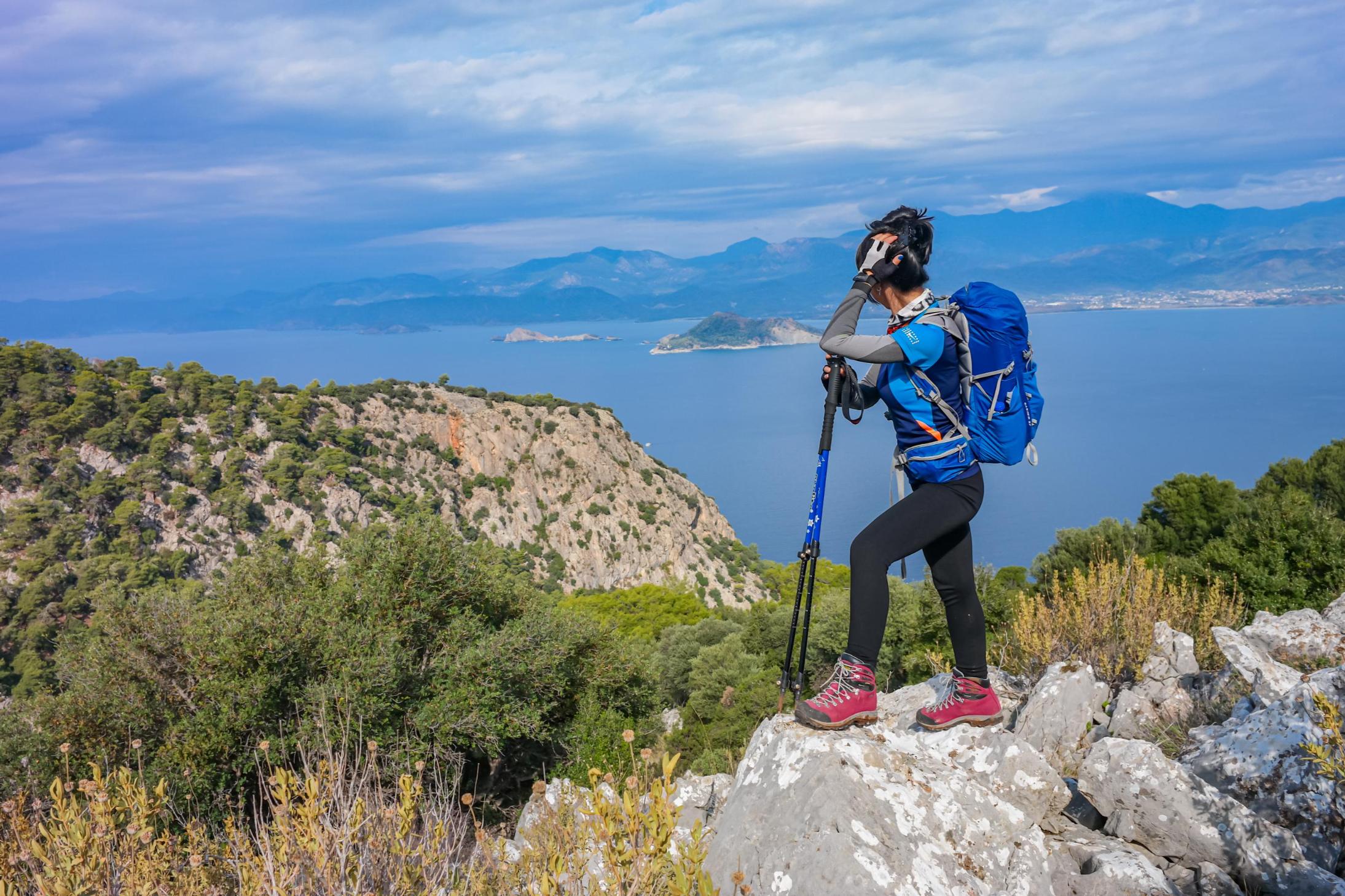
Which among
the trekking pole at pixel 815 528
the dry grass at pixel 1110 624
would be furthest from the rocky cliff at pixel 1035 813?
the dry grass at pixel 1110 624

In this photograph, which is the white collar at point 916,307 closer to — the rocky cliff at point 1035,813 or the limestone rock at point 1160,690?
the rocky cliff at point 1035,813

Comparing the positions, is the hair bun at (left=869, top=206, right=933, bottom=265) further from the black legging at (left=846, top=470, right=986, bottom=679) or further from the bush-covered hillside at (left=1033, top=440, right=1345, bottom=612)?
the bush-covered hillside at (left=1033, top=440, right=1345, bottom=612)

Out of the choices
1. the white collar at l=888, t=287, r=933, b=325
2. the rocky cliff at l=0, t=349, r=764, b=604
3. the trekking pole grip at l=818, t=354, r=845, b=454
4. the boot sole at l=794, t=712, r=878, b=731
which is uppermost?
the white collar at l=888, t=287, r=933, b=325

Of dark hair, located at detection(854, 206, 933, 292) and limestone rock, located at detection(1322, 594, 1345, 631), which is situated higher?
dark hair, located at detection(854, 206, 933, 292)

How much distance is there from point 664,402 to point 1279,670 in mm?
131963

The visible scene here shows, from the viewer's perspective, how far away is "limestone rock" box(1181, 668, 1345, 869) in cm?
282

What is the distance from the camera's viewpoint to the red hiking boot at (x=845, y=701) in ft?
10.9

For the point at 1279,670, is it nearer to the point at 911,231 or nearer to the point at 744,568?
the point at 911,231

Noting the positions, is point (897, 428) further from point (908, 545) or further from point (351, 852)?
point (351, 852)

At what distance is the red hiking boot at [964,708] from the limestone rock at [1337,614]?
98.9 inches

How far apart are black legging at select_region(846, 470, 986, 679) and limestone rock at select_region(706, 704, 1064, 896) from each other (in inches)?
18.4

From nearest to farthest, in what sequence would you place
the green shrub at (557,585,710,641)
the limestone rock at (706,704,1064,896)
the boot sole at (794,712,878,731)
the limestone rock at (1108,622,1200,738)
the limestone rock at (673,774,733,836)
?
the limestone rock at (706,704,1064,896) → the boot sole at (794,712,878,731) → the limestone rock at (673,774,733,836) → the limestone rock at (1108,622,1200,738) → the green shrub at (557,585,710,641)

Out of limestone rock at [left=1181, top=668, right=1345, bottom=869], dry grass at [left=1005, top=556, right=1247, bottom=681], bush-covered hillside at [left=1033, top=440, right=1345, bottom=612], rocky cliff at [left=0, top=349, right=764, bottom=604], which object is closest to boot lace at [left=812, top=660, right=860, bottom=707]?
limestone rock at [left=1181, top=668, right=1345, bottom=869]

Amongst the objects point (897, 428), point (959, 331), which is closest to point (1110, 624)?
point (897, 428)
